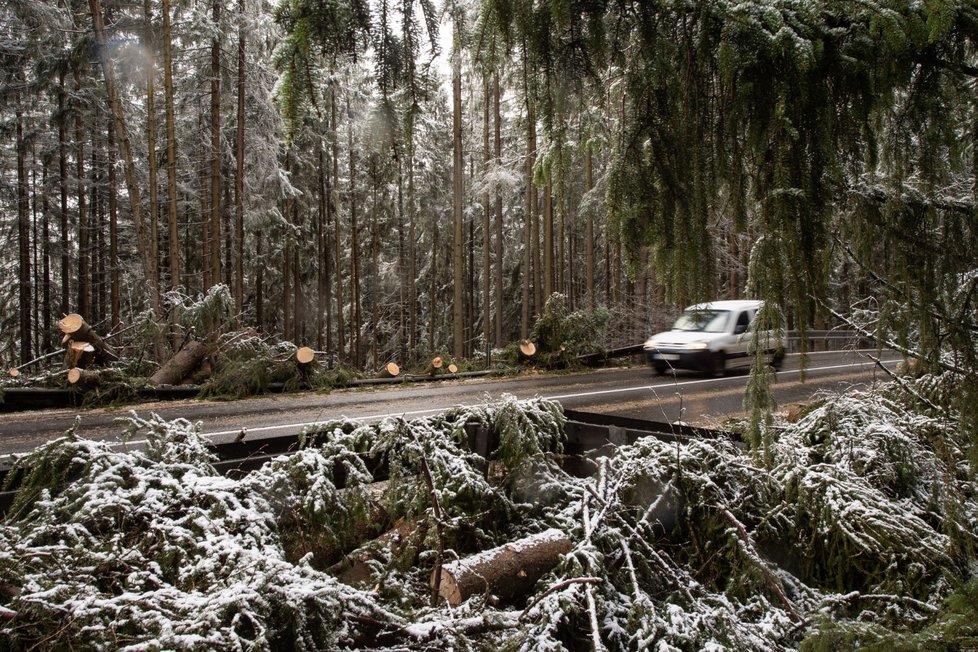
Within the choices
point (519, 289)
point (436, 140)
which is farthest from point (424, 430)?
point (519, 289)

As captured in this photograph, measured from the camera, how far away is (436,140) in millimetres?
23594

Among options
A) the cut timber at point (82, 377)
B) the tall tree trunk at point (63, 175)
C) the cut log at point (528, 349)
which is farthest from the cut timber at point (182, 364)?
the tall tree trunk at point (63, 175)

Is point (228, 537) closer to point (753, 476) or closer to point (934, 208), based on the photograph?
point (753, 476)

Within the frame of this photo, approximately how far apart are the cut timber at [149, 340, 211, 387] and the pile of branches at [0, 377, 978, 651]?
7.25 meters

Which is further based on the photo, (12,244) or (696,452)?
(12,244)

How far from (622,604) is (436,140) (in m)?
22.3

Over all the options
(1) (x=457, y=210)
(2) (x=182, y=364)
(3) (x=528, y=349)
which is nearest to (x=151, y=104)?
(2) (x=182, y=364)

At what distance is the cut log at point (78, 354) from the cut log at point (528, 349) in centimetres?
926

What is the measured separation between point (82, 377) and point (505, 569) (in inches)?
349

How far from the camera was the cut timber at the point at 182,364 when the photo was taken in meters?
10.7

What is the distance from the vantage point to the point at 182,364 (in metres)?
11.0

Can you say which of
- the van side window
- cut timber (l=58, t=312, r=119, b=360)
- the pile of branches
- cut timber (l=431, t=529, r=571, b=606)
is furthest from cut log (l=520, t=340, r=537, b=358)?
cut timber (l=431, t=529, r=571, b=606)

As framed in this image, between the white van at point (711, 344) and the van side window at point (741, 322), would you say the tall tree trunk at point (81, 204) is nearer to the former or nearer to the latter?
the white van at point (711, 344)

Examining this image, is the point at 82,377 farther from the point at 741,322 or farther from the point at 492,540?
the point at 741,322
